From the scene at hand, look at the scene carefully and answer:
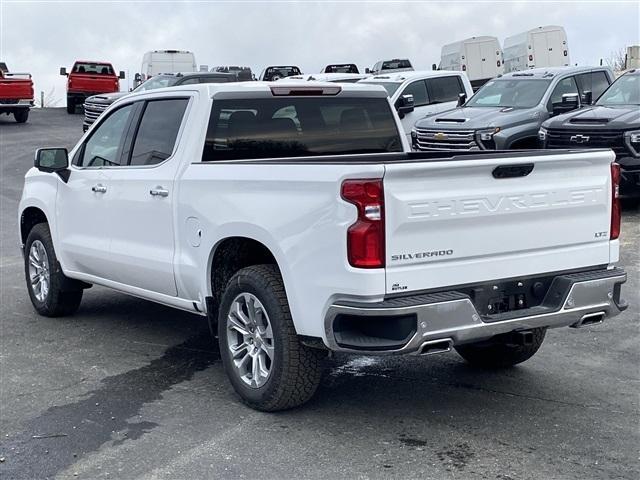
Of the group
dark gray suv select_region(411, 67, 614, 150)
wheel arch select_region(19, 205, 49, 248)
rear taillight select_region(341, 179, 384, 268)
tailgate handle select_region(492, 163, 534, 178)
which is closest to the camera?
rear taillight select_region(341, 179, 384, 268)

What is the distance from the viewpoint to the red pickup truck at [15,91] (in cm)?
3052

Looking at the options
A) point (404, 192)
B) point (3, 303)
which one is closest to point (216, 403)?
point (404, 192)

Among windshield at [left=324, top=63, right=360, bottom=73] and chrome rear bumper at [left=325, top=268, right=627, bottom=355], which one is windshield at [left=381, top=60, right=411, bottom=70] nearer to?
windshield at [left=324, top=63, right=360, bottom=73]

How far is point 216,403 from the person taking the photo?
6020mm

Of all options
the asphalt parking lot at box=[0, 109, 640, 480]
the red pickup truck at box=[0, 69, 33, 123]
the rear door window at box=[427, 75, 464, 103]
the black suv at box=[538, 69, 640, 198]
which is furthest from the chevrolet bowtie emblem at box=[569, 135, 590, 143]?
the red pickup truck at box=[0, 69, 33, 123]

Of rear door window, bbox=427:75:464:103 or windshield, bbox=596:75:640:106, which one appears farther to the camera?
rear door window, bbox=427:75:464:103

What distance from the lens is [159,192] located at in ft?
21.5

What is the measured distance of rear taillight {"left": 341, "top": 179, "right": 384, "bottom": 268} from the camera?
489 cm

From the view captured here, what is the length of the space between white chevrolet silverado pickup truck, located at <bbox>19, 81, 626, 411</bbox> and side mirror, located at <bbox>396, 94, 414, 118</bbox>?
1134 centimetres

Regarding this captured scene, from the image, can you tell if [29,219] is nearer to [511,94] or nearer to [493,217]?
[493,217]

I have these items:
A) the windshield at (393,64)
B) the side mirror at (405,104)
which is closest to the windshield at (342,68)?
the windshield at (393,64)

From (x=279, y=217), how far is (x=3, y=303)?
465 centimetres

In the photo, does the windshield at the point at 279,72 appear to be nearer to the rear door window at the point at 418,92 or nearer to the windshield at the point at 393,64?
the windshield at the point at 393,64

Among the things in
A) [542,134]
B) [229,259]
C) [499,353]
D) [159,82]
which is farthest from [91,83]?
[499,353]
